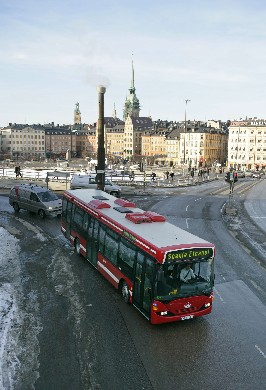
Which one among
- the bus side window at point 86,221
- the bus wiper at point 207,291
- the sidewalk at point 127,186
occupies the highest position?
the bus side window at point 86,221

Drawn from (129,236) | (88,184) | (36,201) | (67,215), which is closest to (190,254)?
(129,236)

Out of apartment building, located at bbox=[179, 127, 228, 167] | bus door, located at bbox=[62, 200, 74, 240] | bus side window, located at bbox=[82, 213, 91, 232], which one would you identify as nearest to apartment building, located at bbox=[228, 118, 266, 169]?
apartment building, located at bbox=[179, 127, 228, 167]

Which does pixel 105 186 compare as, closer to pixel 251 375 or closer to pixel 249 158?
pixel 251 375

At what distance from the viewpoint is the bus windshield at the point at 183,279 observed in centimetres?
1137

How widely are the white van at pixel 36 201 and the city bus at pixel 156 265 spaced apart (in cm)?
1244

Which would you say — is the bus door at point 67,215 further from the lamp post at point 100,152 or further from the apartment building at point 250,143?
the apartment building at point 250,143

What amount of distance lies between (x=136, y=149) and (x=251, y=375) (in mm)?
162143

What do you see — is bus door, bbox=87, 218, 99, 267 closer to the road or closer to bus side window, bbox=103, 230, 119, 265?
the road

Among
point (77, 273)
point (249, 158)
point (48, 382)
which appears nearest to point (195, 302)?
point (48, 382)

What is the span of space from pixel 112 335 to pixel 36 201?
18069 mm

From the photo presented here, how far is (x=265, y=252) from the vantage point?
67.8ft

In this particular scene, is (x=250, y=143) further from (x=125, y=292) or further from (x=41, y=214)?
(x=125, y=292)

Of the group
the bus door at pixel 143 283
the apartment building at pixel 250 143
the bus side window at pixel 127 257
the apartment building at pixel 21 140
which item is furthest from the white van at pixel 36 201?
the apartment building at pixel 21 140

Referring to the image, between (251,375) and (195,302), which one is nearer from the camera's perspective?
(251,375)
